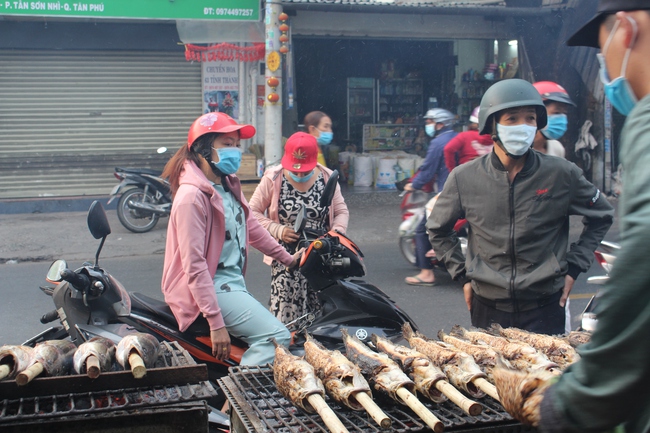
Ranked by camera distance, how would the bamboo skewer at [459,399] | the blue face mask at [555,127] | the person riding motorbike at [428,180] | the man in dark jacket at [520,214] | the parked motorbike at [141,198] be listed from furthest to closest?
the parked motorbike at [141,198] → the person riding motorbike at [428,180] → the blue face mask at [555,127] → the man in dark jacket at [520,214] → the bamboo skewer at [459,399]

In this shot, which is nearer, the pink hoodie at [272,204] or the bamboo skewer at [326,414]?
the bamboo skewer at [326,414]

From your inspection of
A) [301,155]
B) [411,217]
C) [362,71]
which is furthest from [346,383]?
[362,71]

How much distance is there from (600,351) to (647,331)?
0.10 m

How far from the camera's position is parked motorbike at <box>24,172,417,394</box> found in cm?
333

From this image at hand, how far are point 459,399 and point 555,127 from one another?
10.9 feet

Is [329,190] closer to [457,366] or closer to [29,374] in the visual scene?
[457,366]

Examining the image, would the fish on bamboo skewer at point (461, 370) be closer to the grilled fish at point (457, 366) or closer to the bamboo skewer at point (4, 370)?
the grilled fish at point (457, 366)

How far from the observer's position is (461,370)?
2191mm

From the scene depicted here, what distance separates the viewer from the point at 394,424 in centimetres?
201

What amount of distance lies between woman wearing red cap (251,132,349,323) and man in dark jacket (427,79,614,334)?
147cm

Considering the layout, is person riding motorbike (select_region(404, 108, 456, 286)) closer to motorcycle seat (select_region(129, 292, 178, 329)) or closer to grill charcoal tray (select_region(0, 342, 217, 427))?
motorcycle seat (select_region(129, 292, 178, 329))

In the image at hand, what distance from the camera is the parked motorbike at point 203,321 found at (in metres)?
3.33

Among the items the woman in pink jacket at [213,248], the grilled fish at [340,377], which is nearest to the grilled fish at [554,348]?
the grilled fish at [340,377]

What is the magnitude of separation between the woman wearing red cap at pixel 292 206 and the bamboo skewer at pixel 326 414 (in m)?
2.55
